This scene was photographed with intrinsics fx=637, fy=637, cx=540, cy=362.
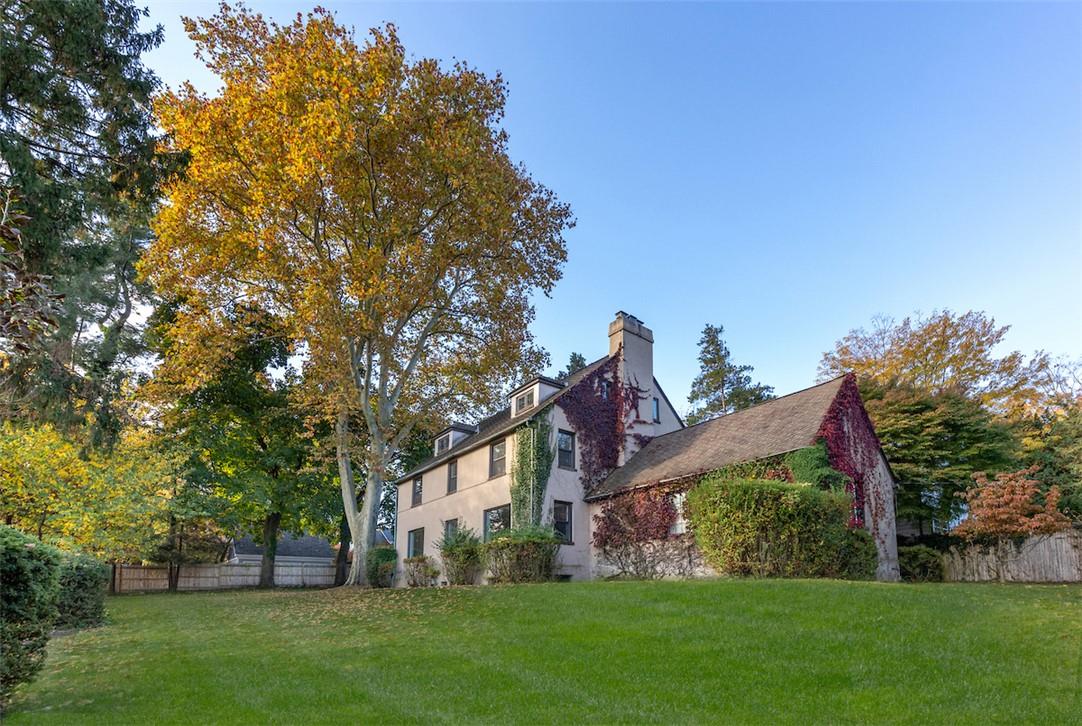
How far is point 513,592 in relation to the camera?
47.8ft

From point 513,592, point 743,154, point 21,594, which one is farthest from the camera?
point 743,154

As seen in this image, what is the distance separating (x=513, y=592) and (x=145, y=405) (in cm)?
1652

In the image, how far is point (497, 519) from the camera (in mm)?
23000

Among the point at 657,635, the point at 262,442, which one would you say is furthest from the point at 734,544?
the point at 262,442

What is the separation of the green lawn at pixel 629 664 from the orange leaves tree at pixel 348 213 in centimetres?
1007

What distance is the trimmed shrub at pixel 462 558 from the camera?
798 inches

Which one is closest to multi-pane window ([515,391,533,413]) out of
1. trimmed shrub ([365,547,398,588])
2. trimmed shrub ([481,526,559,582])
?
trimmed shrub ([481,526,559,582])

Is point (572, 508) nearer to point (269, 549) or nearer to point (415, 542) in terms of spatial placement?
point (415, 542)

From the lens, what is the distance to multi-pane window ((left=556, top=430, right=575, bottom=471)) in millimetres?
22281

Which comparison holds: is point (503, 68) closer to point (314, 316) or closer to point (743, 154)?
point (743, 154)

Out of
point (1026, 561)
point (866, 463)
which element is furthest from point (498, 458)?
point (1026, 561)

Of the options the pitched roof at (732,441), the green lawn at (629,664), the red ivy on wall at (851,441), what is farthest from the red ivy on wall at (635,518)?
the green lawn at (629,664)

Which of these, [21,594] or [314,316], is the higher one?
[314,316]

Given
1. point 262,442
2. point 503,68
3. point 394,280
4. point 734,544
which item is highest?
point 503,68
